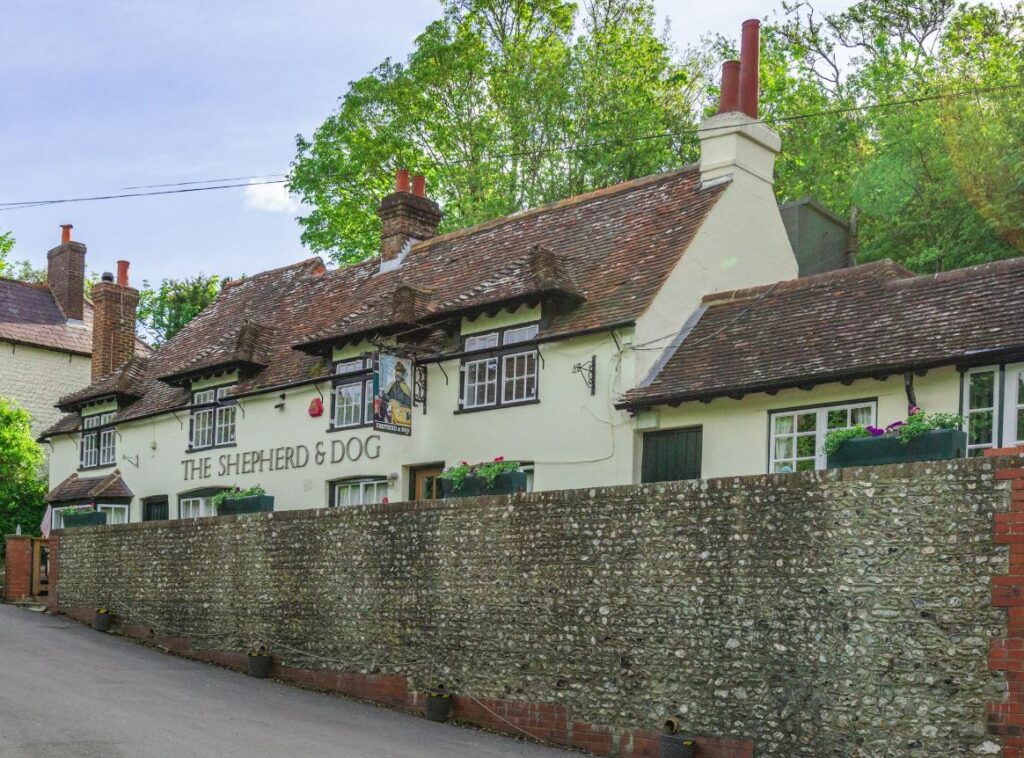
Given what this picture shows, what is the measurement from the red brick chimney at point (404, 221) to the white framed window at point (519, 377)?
7.21 metres

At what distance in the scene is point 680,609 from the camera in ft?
45.7

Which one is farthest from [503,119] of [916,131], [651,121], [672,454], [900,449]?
[900,449]

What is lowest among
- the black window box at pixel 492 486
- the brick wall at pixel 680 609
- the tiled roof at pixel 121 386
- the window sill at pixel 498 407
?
the brick wall at pixel 680 609

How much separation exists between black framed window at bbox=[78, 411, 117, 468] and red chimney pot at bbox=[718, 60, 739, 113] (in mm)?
16498

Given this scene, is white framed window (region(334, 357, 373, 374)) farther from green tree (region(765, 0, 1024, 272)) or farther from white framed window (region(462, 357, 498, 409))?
green tree (region(765, 0, 1024, 272))

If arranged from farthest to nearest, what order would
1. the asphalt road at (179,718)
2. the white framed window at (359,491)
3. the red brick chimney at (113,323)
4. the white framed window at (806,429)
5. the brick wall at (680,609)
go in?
the red brick chimney at (113,323)
the white framed window at (359,491)
the white framed window at (806,429)
the asphalt road at (179,718)
the brick wall at (680,609)

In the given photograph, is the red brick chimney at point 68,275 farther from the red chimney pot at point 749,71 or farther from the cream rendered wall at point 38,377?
the red chimney pot at point 749,71

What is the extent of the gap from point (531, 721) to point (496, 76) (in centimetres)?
2432

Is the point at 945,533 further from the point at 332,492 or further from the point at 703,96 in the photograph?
the point at 703,96

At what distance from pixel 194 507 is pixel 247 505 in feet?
15.1

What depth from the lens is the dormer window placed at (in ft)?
86.9

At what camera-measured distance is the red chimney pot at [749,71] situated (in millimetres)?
21641

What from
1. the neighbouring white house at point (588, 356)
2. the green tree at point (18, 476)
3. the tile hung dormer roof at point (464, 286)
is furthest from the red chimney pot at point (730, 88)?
the green tree at point (18, 476)

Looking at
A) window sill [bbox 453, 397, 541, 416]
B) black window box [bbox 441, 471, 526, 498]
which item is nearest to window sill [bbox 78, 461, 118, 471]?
window sill [bbox 453, 397, 541, 416]
